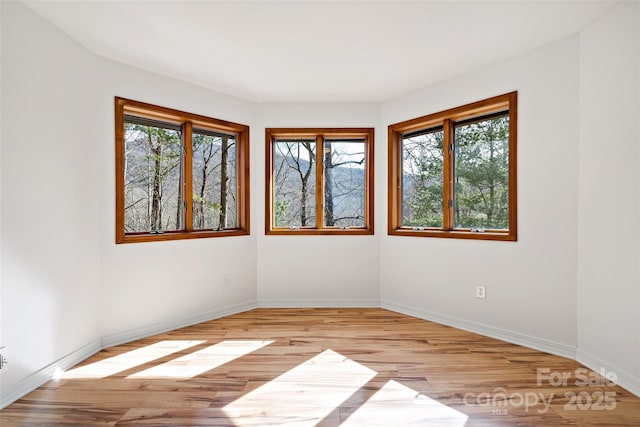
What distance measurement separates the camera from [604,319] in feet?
7.65

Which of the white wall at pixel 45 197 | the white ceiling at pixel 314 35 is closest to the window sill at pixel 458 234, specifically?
the white ceiling at pixel 314 35

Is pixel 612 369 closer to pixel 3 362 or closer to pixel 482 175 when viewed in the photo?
pixel 482 175

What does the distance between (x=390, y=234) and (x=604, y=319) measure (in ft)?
6.49

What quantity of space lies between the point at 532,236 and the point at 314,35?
225 cm

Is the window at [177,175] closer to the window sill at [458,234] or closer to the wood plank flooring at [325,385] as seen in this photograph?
the wood plank flooring at [325,385]

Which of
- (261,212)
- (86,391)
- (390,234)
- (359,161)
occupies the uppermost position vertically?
(359,161)

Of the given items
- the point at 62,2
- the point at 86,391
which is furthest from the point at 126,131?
the point at 86,391

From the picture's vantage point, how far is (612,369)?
2.27 meters

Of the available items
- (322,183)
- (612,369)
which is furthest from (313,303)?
(612,369)

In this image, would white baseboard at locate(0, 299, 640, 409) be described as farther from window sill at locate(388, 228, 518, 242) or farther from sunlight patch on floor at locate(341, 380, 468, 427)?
sunlight patch on floor at locate(341, 380, 468, 427)

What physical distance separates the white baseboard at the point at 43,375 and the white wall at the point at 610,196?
3589 millimetres

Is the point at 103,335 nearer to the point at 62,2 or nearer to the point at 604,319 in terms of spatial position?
the point at 62,2

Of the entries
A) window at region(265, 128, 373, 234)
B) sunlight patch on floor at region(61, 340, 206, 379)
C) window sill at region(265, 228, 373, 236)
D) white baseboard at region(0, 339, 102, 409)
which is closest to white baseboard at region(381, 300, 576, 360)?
window sill at region(265, 228, 373, 236)

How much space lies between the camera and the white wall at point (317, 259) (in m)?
3.99
